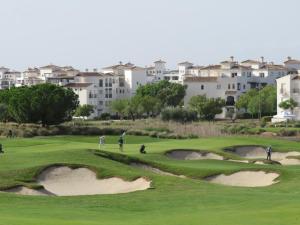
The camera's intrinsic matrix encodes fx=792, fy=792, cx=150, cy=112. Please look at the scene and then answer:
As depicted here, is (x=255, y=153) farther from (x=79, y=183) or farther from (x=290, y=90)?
(x=290, y=90)

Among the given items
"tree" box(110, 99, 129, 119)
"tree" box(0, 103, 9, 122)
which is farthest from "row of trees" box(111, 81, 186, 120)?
"tree" box(0, 103, 9, 122)

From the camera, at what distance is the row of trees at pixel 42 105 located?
9250 centimetres

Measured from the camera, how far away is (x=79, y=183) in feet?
135

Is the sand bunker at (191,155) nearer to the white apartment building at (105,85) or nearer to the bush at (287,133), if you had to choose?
the bush at (287,133)

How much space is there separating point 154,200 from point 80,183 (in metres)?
9.86

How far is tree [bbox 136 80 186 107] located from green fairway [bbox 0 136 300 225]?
100359 mm

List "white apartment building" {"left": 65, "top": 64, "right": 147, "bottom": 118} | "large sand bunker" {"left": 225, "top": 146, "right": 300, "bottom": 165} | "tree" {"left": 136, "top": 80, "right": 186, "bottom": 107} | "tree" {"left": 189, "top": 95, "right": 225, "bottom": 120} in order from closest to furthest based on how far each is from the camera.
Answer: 1. "large sand bunker" {"left": 225, "top": 146, "right": 300, "bottom": 165}
2. "tree" {"left": 189, "top": 95, "right": 225, "bottom": 120}
3. "tree" {"left": 136, "top": 80, "right": 186, "bottom": 107}
4. "white apartment building" {"left": 65, "top": 64, "right": 147, "bottom": 118}

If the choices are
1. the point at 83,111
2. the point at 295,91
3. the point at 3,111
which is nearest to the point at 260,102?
the point at 295,91

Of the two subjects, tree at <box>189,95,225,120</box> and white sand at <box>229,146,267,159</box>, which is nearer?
white sand at <box>229,146,267,159</box>

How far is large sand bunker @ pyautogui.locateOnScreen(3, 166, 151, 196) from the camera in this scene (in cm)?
3862

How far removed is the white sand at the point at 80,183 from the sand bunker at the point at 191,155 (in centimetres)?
1734

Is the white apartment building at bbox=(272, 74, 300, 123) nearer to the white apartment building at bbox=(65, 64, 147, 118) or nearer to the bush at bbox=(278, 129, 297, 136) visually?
the bush at bbox=(278, 129, 297, 136)

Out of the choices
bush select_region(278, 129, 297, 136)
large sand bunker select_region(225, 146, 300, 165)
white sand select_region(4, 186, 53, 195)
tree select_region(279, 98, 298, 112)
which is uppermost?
tree select_region(279, 98, 298, 112)

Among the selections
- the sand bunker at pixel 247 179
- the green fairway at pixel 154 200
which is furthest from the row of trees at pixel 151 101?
the sand bunker at pixel 247 179
